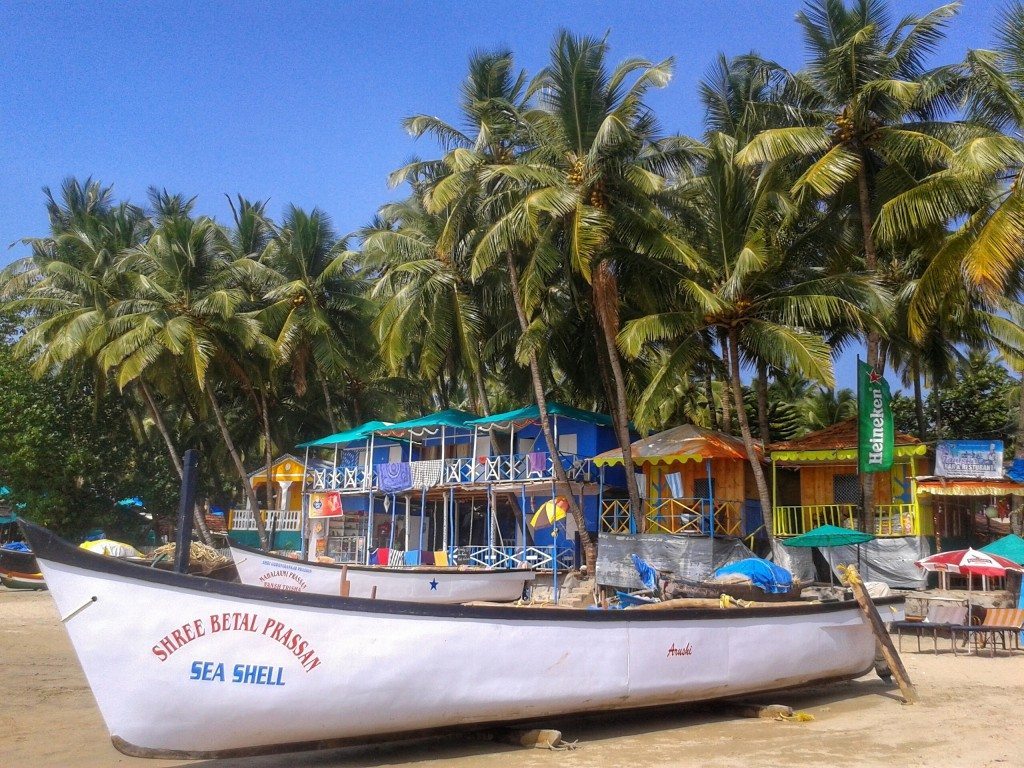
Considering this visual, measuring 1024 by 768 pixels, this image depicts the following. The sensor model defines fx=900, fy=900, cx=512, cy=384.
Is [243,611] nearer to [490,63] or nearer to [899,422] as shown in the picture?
[490,63]

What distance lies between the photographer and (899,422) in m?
30.5

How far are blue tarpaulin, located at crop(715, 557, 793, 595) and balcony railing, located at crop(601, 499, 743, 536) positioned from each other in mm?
5814

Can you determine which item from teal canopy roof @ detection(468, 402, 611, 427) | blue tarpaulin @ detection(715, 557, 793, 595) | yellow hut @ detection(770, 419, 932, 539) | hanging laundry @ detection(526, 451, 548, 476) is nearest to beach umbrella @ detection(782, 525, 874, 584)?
blue tarpaulin @ detection(715, 557, 793, 595)

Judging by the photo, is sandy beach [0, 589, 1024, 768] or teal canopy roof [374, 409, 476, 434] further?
teal canopy roof [374, 409, 476, 434]

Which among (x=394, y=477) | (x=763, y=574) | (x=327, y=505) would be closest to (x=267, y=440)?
(x=327, y=505)

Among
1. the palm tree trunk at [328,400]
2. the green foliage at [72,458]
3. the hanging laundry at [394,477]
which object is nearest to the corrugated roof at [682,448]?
the hanging laundry at [394,477]

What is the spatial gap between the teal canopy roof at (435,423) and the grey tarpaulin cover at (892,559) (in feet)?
35.0

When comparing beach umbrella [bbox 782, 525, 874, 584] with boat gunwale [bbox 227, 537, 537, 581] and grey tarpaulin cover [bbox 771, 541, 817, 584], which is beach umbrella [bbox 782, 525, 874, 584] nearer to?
grey tarpaulin cover [bbox 771, 541, 817, 584]

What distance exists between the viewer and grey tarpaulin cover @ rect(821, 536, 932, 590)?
60.1ft

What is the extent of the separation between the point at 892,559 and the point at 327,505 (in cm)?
1721

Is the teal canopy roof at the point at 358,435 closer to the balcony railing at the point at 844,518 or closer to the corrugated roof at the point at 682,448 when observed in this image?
the corrugated roof at the point at 682,448

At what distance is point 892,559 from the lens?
1858cm

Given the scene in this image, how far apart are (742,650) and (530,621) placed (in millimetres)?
2601

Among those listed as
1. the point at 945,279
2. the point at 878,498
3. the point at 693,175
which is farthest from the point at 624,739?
the point at 693,175
